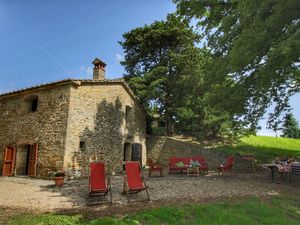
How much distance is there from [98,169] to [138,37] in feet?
48.8

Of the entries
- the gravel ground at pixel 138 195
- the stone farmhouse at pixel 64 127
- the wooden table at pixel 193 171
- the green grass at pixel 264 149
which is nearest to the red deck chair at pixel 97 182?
Answer: the gravel ground at pixel 138 195

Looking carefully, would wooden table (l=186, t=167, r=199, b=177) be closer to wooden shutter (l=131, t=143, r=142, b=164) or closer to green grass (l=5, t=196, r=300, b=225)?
wooden shutter (l=131, t=143, r=142, b=164)

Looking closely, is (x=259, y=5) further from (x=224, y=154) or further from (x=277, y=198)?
(x=224, y=154)

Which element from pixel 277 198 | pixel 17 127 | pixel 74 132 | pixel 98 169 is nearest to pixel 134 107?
pixel 74 132

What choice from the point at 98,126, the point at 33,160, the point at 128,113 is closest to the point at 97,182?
the point at 98,126

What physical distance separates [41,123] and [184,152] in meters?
9.51

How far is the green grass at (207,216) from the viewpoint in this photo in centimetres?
506

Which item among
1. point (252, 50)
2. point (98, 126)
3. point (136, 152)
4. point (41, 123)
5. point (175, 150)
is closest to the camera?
point (252, 50)

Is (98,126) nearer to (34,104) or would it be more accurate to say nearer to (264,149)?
(34,104)

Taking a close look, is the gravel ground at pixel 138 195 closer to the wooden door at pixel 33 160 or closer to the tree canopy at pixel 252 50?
the tree canopy at pixel 252 50

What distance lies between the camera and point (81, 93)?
559 inches

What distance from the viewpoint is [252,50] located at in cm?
869

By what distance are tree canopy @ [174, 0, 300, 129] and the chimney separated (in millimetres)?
6464

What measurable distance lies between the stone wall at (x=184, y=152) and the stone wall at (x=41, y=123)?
8253 mm
